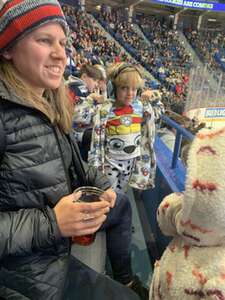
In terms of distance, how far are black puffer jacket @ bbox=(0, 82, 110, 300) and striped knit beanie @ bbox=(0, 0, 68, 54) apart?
0.46ft

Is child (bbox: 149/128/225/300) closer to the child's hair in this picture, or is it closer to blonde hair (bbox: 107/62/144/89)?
blonde hair (bbox: 107/62/144/89)

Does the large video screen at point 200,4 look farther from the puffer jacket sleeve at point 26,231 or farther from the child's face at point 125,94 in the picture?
the puffer jacket sleeve at point 26,231

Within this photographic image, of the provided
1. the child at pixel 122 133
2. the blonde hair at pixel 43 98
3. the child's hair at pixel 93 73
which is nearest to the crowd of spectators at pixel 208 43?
the child's hair at pixel 93 73

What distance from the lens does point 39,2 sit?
2.82 ft

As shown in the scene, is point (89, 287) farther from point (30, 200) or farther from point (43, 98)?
point (43, 98)

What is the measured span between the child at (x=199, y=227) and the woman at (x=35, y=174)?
0.19 m

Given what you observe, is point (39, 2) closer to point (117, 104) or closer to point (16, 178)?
point (16, 178)

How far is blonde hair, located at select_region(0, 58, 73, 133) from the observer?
A: 33.9 inches

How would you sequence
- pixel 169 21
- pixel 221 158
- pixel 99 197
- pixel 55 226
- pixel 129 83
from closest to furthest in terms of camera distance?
pixel 221 158 → pixel 55 226 → pixel 99 197 → pixel 129 83 → pixel 169 21

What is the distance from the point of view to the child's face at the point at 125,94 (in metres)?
2.01

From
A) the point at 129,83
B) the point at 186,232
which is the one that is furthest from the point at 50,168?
the point at 129,83

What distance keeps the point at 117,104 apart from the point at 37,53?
1.25m

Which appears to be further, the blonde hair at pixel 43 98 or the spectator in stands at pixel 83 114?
the spectator in stands at pixel 83 114

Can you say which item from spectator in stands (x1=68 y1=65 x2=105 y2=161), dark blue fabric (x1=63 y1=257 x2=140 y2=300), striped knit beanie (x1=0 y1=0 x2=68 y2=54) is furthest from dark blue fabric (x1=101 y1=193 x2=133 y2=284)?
spectator in stands (x1=68 y1=65 x2=105 y2=161)
